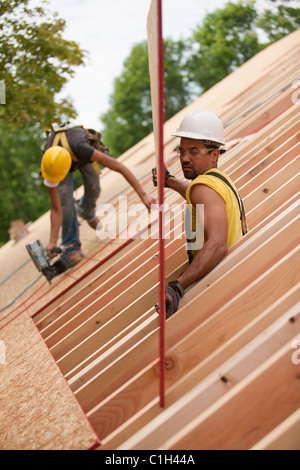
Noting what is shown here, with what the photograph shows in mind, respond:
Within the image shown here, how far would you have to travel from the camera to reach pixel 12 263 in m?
8.16

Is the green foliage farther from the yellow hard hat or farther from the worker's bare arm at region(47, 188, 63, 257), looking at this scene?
the yellow hard hat

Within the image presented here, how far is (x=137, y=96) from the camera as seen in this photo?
114 feet

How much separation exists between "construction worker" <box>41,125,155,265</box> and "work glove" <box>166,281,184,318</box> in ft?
5.38

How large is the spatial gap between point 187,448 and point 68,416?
0.86 meters

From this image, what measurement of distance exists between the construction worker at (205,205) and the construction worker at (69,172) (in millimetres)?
1385

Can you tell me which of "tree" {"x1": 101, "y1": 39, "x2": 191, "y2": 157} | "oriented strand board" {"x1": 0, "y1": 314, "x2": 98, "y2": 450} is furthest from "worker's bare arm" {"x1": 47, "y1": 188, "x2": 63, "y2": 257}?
"tree" {"x1": 101, "y1": 39, "x2": 191, "y2": 157}

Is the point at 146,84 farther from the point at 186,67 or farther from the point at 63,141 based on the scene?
the point at 63,141

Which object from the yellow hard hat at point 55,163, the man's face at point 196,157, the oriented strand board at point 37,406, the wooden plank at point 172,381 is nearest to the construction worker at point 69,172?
the yellow hard hat at point 55,163

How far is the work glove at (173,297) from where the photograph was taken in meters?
2.29

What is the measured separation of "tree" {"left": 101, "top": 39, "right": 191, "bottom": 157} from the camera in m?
34.7

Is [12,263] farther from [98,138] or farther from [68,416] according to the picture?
[68,416]

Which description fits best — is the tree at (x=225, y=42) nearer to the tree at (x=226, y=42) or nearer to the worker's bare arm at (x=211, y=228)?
the tree at (x=226, y=42)

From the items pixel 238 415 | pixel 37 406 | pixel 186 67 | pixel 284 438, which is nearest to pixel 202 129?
pixel 238 415

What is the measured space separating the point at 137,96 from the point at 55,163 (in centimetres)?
3223
